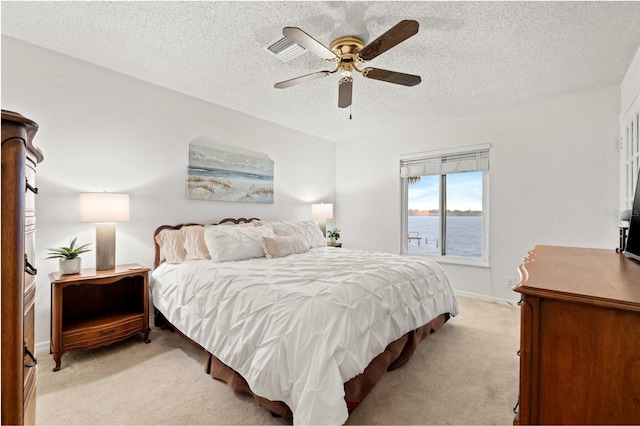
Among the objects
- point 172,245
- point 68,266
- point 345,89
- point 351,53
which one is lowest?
point 68,266

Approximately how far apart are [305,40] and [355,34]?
0.59 metres

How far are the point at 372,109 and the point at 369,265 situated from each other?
2.33 metres

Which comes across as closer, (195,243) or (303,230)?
(195,243)

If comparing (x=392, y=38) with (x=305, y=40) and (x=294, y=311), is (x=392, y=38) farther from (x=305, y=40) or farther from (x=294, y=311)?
(x=294, y=311)

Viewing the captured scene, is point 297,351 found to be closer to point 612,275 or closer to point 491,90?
point 612,275

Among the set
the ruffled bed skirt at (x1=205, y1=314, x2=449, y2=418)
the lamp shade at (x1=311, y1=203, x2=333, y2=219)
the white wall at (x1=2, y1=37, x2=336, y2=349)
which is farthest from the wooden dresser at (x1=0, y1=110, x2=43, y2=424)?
the lamp shade at (x1=311, y1=203, x2=333, y2=219)

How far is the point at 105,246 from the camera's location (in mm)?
2604

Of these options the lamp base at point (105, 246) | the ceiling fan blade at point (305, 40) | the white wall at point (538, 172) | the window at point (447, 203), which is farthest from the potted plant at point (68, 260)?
the window at point (447, 203)

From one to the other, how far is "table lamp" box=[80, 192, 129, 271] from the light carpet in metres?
0.79

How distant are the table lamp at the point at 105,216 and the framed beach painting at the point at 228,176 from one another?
0.88 m

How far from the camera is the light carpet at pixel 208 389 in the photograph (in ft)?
5.60

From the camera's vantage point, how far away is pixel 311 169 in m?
5.11

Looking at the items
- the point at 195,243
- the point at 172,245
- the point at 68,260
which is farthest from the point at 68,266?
the point at 195,243

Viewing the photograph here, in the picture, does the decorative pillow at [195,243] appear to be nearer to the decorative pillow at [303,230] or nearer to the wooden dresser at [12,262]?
the decorative pillow at [303,230]
